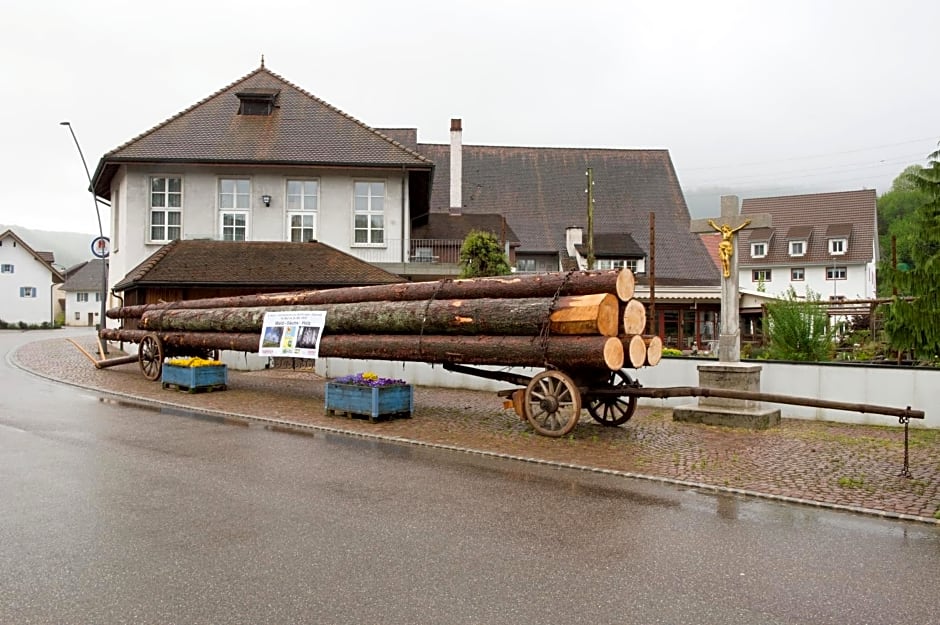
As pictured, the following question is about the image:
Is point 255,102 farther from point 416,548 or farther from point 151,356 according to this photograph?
point 416,548

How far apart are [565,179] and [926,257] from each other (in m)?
41.9

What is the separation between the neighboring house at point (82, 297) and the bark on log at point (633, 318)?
85.4 meters

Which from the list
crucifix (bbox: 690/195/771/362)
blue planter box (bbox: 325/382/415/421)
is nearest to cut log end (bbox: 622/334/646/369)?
crucifix (bbox: 690/195/771/362)

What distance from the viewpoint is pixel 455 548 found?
5.88 meters

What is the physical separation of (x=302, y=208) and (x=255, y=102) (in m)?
5.46

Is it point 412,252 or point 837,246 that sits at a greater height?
point 837,246

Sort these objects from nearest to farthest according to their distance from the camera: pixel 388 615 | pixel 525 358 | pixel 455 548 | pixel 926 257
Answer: pixel 388 615 → pixel 455 548 → pixel 926 257 → pixel 525 358

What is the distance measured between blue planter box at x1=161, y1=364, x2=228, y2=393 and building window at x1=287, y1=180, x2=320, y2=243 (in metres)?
11.4

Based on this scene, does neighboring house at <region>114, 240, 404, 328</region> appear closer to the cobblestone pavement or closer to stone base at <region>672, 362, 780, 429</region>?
the cobblestone pavement

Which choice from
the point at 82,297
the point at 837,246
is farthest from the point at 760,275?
the point at 82,297

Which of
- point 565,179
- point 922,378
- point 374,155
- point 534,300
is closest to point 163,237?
point 374,155

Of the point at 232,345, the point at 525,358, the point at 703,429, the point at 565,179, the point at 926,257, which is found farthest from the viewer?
the point at 565,179

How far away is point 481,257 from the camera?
69.7 ft

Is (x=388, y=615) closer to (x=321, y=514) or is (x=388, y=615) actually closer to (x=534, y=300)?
(x=321, y=514)
